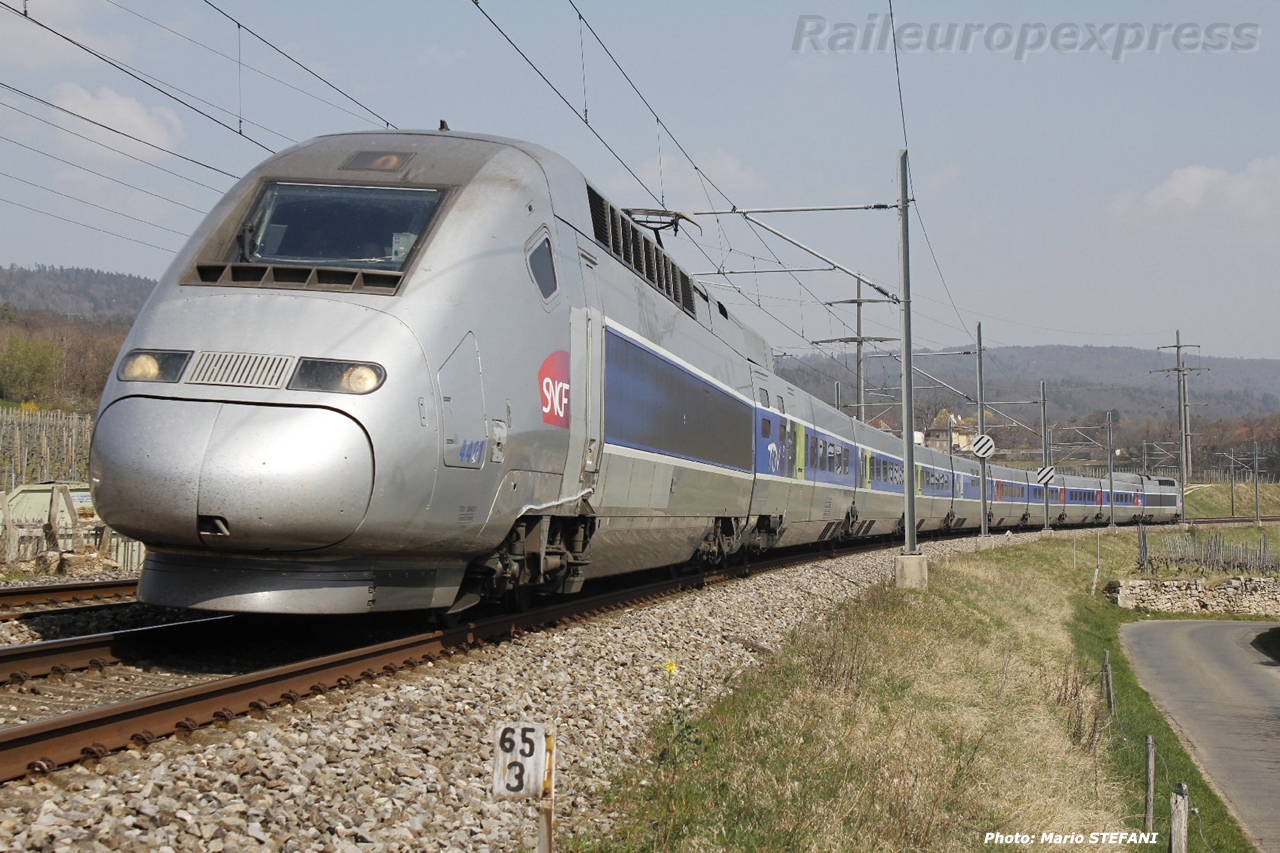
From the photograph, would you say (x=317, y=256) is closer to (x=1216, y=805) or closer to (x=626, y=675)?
(x=626, y=675)

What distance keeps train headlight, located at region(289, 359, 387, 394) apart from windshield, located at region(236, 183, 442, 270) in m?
1.06

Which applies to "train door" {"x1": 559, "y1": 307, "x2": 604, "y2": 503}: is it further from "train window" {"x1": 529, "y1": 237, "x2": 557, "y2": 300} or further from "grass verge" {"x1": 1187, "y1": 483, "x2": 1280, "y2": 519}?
"grass verge" {"x1": 1187, "y1": 483, "x2": 1280, "y2": 519}

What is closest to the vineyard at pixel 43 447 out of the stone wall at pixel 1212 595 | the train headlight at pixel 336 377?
the train headlight at pixel 336 377

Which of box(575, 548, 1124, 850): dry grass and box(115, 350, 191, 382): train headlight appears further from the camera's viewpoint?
box(115, 350, 191, 382): train headlight

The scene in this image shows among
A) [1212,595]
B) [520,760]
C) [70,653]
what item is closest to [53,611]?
[70,653]

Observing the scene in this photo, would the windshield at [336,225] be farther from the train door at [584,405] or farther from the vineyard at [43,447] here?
the vineyard at [43,447]

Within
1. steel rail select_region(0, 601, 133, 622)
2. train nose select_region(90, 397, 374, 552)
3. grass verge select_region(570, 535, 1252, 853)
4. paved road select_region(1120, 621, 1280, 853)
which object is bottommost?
paved road select_region(1120, 621, 1280, 853)

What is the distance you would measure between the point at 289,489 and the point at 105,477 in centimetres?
118

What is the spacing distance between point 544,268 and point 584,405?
1270 mm

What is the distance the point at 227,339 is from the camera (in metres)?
6.85

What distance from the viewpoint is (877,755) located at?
7.67 metres

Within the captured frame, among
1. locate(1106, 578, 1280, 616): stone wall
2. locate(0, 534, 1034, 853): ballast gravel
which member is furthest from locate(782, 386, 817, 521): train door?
locate(1106, 578, 1280, 616): stone wall

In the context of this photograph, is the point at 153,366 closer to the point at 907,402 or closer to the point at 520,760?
the point at 520,760

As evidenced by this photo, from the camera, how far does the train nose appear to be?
642 centimetres
